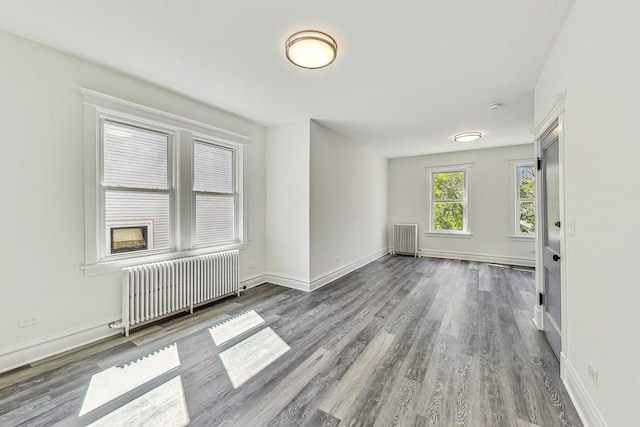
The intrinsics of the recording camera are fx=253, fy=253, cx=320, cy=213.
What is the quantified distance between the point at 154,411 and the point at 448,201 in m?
6.91

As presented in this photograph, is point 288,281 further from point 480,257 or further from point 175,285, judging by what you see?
point 480,257

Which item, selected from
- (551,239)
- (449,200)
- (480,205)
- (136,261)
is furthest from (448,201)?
(136,261)

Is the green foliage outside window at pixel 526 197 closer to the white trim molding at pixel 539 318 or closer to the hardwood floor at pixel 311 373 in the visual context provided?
the hardwood floor at pixel 311 373

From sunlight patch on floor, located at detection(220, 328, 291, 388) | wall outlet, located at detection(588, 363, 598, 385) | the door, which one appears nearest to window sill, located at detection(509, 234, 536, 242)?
the door

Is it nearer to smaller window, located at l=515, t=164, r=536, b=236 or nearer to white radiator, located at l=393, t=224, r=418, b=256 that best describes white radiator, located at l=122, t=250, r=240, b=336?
white radiator, located at l=393, t=224, r=418, b=256

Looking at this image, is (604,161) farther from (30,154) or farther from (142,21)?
(30,154)

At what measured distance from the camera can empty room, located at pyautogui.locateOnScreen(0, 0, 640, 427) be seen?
158cm

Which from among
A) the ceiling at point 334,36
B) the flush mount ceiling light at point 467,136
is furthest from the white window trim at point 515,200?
the ceiling at point 334,36

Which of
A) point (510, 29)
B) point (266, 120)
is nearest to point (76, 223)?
point (266, 120)

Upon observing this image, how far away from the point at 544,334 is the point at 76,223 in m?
4.88

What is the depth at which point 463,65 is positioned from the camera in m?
2.54

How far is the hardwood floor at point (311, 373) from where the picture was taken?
1.64m

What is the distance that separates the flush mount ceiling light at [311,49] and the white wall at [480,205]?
5.37m

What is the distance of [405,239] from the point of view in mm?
7008
